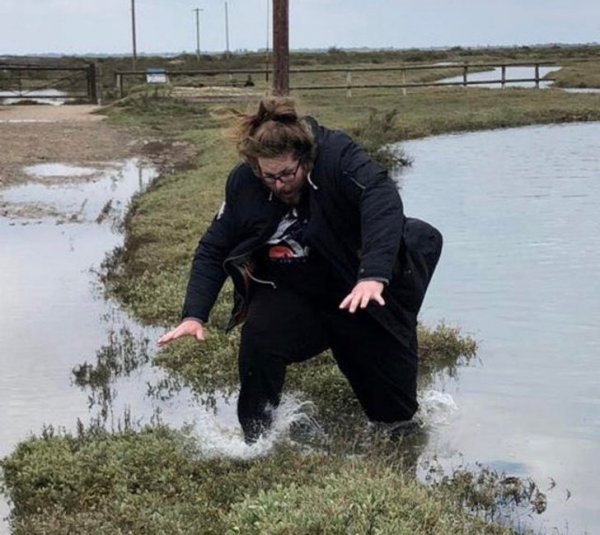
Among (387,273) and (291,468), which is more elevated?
(387,273)

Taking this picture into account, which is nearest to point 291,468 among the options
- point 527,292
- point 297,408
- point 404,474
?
point 404,474

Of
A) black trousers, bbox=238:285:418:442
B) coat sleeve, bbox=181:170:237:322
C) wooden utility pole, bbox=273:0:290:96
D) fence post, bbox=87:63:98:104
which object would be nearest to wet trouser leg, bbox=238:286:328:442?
black trousers, bbox=238:285:418:442

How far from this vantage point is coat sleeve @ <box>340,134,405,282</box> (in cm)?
484

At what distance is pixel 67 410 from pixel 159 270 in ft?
12.0

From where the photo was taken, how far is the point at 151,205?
47.9ft

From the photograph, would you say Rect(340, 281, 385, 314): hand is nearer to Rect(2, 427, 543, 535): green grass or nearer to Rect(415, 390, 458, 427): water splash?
Rect(2, 427, 543, 535): green grass

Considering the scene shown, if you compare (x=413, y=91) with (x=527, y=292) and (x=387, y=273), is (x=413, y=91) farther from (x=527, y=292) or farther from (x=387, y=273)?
(x=387, y=273)

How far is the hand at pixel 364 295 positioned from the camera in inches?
183

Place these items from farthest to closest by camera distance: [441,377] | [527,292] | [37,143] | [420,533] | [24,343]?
[37,143] → [527,292] → [24,343] → [441,377] → [420,533]

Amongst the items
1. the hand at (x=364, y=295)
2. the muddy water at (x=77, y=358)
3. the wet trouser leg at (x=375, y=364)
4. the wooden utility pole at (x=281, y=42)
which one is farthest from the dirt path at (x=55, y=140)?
the hand at (x=364, y=295)

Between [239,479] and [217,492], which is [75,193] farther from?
[217,492]

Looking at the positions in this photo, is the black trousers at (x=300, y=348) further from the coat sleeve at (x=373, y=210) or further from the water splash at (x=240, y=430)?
the coat sleeve at (x=373, y=210)

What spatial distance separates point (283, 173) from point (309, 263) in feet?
1.83

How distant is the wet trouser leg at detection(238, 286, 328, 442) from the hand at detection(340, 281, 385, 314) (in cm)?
83
